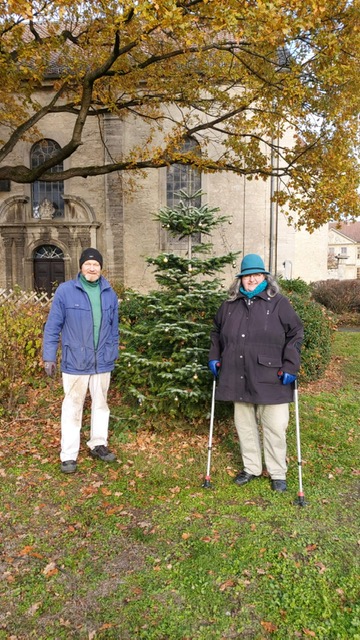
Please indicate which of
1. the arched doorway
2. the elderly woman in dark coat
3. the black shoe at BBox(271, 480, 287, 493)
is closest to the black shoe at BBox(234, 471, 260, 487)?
the elderly woman in dark coat

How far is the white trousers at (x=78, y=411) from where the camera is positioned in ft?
13.8

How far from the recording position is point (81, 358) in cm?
416

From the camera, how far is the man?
4.14 metres

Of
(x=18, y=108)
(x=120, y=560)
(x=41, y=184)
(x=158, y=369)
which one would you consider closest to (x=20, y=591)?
(x=120, y=560)

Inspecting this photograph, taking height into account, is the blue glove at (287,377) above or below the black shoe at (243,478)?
above

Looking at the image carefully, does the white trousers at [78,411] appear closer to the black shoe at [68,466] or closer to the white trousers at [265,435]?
the black shoe at [68,466]

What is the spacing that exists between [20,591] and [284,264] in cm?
1676

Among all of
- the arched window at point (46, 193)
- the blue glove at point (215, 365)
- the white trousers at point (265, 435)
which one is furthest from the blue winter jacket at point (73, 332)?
the arched window at point (46, 193)

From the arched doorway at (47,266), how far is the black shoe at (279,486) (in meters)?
16.3

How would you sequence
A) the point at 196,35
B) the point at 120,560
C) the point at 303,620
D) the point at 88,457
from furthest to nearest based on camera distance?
1. the point at 196,35
2. the point at 88,457
3. the point at 120,560
4. the point at 303,620

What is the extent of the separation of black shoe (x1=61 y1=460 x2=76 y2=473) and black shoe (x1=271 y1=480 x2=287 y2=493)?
1.98 m

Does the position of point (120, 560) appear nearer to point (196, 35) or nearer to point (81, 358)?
point (81, 358)

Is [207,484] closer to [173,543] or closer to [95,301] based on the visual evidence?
[173,543]

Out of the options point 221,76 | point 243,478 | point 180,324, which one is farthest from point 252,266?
point 221,76
